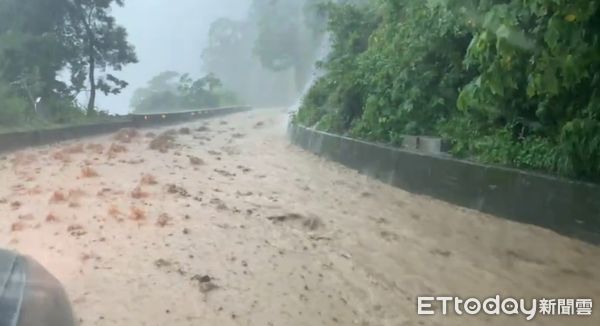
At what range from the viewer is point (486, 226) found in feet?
25.1

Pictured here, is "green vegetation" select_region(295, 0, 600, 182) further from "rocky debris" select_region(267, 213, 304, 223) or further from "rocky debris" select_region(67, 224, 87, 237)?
"rocky debris" select_region(67, 224, 87, 237)

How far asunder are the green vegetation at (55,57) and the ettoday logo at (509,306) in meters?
15.4

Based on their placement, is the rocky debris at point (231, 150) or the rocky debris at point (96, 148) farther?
the rocky debris at point (231, 150)

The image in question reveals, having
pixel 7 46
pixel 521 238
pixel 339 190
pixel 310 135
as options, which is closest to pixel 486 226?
pixel 521 238

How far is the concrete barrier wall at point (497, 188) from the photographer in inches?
268

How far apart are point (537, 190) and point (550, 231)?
537mm

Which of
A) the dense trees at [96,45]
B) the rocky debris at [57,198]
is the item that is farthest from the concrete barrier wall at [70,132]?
the rocky debris at [57,198]

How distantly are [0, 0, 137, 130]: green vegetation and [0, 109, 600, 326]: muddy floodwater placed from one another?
32.8ft

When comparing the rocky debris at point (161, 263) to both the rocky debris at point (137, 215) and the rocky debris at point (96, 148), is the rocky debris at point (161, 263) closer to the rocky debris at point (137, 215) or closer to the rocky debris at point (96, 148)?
the rocky debris at point (137, 215)

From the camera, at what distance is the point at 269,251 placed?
648 centimetres

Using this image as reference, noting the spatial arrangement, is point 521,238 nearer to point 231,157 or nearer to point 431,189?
point 431,189

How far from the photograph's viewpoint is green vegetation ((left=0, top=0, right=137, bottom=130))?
21.2 metres

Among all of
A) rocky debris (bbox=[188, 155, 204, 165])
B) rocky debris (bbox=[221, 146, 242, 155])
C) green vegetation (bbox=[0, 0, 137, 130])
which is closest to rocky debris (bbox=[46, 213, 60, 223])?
rocky debris (bbox=[188, 155, 204, 165])

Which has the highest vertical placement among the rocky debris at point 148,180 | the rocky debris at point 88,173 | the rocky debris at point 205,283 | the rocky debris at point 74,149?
the rocky debris at point 205,283
